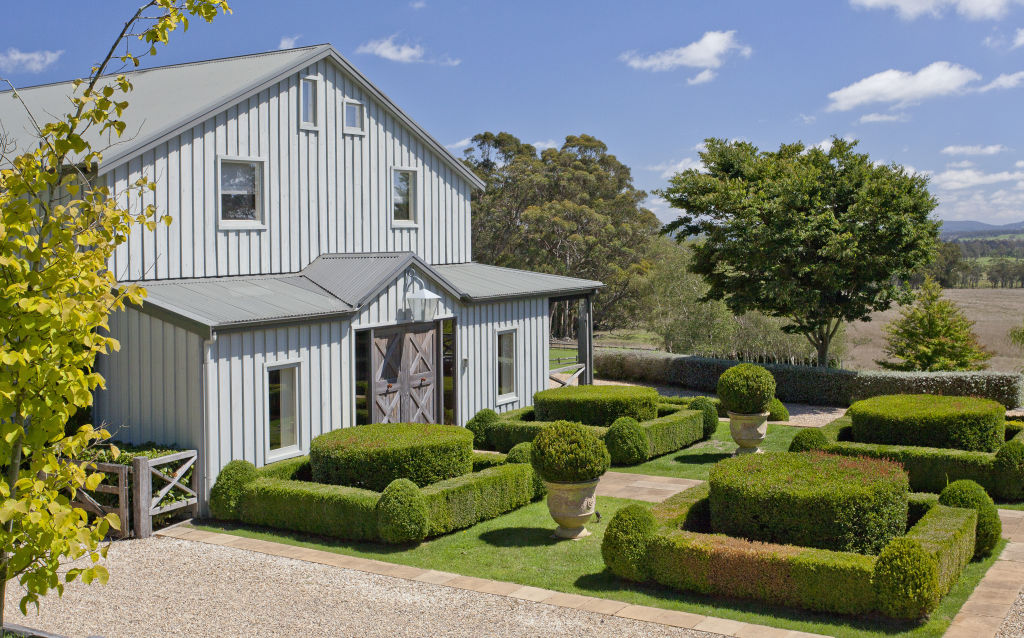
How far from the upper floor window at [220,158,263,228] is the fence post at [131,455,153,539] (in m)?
4.94

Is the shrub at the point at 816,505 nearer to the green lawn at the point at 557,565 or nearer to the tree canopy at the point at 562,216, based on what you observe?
the green lawn at the point at 557,565

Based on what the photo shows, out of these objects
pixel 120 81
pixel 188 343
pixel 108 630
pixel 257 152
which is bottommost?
pixel 108 630

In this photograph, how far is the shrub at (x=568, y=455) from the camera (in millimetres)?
11438

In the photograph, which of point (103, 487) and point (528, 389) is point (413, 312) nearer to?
point (528, 389)

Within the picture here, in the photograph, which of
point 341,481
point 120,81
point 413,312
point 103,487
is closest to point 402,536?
point 341,481

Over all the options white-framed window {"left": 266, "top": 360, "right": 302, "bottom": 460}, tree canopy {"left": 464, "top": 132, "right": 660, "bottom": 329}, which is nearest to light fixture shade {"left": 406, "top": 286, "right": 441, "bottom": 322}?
white-framed window {"left": 266, "top": 360, "right": 302, "bottom": 460}

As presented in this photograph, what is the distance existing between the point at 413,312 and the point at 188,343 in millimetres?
4811

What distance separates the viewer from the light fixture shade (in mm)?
16906

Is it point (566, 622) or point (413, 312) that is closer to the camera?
point (566, 622)

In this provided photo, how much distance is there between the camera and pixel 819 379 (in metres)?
24.8

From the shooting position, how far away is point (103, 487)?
12.3 metres

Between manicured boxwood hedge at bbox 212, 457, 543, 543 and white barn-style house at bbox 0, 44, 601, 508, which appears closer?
manicured boxwood hedge at bbox 212, 457, 543, 543

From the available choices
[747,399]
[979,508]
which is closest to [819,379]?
[747,399]

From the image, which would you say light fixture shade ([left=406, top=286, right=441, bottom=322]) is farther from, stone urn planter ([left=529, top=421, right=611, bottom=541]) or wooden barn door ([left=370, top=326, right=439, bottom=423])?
stone urn planter ([left=529, top=421, right=611, bottom=541])
